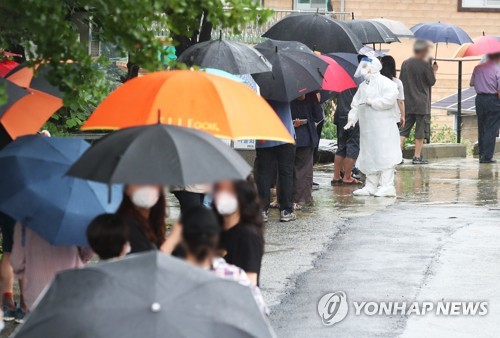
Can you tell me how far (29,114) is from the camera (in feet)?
27.7

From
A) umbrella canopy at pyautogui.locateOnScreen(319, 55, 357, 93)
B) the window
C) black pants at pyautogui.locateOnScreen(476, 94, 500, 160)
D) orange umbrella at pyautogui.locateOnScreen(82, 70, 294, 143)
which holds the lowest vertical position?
black pants at pyautogui.locateOnScreen(476, 94, 500, 160)

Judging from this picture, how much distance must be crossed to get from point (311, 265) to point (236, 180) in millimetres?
5103

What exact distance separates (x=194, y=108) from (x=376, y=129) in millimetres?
8871

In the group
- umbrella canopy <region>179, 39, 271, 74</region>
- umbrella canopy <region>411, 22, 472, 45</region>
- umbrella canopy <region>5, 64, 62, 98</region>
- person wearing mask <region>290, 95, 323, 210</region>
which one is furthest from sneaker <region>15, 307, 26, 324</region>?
umbrella canopy <region>411, 22, 472, 45</region>

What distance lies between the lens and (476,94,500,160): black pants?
19891mm

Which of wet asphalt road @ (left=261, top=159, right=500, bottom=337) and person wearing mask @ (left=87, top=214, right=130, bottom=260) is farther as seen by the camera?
wet asphalt road @ (left=261, top=159, right=500, bottom=337)

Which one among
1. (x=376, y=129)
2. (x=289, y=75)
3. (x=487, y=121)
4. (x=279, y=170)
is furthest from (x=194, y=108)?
(x=487, y=121)

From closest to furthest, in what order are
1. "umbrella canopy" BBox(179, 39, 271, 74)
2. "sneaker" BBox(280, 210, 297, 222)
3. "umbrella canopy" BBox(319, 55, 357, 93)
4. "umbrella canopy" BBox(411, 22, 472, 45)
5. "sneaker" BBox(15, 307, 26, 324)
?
"sneaker" BBox(15, 307, 26, 324)
"umbrella canopy" BBox(179, 39, 271, 74)
"sneaker" BBox(280, 210, 297, 222)
"umbrella canopy" BBox(319, 55, 357, 93)
"umbrella canopy" BBox(411, 22, 472, 45)

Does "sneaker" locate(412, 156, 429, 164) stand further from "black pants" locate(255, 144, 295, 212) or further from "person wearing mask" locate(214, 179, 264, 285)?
"person wearing mask" locate(214, 179, 264, 285)

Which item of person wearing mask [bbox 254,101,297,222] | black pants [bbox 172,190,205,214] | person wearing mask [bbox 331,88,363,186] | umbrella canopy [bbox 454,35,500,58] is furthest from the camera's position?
umbrella canopy [bbox 454,35,500,58]

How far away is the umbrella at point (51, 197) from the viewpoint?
6.68 m

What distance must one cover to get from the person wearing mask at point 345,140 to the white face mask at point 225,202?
10.3 metres

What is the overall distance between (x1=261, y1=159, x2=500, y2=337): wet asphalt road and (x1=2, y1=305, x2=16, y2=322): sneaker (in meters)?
1.79

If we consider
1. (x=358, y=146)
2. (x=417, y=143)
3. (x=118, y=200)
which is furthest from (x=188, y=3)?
(x=417, y=143)
